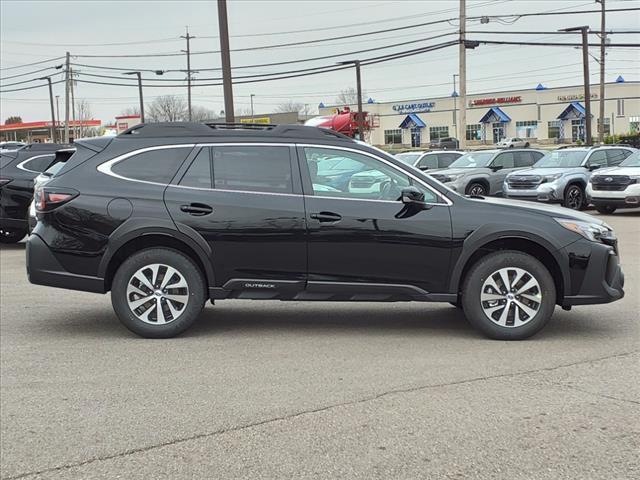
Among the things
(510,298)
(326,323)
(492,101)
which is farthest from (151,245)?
(492,101)

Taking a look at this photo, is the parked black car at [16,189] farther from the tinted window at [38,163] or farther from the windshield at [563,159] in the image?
the windshield at [563,159]

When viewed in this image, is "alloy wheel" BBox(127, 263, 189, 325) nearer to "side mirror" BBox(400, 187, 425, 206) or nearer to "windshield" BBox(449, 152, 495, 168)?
"side mirror" BBox(400, 187, 425, 206)

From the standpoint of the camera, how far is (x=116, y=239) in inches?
246

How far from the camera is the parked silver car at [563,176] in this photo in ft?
62.0

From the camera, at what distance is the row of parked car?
17.7m

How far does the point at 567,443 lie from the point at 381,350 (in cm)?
221

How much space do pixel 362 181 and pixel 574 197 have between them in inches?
570

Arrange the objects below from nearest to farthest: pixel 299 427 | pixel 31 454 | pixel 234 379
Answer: pixel 31 454 → pixel 299 427 → pixel 234 379

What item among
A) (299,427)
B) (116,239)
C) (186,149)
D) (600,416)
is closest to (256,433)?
(299,427)

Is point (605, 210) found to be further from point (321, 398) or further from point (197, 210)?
point (321, 398)

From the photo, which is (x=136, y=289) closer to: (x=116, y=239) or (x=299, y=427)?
(x=116, y=239)

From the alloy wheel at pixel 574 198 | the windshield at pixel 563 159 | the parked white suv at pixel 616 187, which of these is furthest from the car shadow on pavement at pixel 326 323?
the windshield at pixel 563 159

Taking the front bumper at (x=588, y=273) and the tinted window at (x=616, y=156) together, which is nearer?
the front bumper at (x=588, y=273)

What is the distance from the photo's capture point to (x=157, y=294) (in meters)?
6.29
